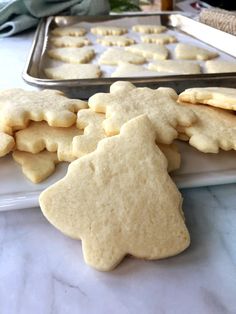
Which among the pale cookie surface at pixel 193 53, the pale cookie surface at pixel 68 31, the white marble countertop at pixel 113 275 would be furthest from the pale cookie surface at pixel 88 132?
the pale cookie surface at pixel 68 31

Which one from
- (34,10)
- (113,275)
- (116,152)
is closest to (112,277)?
(113,275)

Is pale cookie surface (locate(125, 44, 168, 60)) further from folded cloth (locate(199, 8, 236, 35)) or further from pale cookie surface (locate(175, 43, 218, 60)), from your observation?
folded cloth (locate(199, 8, 236, 35))

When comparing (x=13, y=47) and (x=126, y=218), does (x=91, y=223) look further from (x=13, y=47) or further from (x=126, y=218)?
(x=13, y=47)

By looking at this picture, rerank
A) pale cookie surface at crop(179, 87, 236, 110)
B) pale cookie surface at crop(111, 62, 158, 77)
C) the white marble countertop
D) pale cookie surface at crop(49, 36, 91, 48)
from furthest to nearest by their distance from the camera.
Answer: pale cookie surface at crop(49, 36, 91, 48) → pale cookie surface at crop(111, 62, 158, 77) → pale cookie surface at crop(179, 87, 236, 110) → the white marble countertop

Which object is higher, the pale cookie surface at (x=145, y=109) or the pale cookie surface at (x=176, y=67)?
the pale cookie surface at (x=145, y=109)

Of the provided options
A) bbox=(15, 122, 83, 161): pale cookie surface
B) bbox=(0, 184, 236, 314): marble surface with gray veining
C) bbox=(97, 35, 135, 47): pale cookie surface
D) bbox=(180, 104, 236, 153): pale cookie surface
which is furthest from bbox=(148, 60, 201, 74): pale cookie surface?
bbox=(0, 184, 236, 314): marble surface with gray veining

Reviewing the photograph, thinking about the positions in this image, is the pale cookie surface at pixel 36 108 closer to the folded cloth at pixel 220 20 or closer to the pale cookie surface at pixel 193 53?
the pale cookie surface at pixel 193 53
